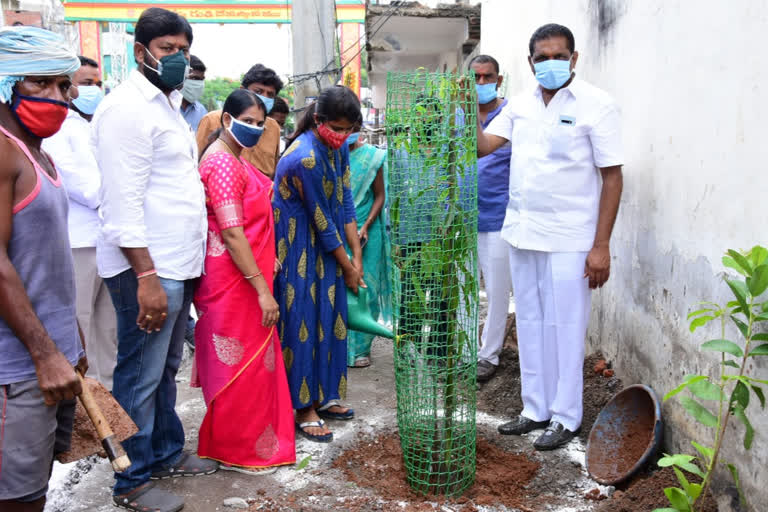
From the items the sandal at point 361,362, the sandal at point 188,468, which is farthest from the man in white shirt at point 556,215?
the sandal at point 188,468

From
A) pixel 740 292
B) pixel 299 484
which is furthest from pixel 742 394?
pixel 299 484

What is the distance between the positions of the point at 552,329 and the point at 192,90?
3.27 m

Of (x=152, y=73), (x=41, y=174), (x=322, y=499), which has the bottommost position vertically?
(x=322, y=499)

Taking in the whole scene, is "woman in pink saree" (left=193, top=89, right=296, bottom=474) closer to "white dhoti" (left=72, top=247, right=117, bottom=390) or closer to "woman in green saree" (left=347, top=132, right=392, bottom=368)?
"white dhoti" (left=72, top=247, right=117, bottom=390)

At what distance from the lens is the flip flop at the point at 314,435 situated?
3.52m

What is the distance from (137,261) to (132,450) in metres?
0.89

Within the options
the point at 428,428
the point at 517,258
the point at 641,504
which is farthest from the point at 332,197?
the point at 641,504

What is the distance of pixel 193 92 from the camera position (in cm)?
491

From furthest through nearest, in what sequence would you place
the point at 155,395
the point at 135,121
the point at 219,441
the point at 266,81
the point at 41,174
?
the point at 266,81, the point at 219,441, the point at 155,395, the point at 135,121, the point at 41,174

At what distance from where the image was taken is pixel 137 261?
251 cm

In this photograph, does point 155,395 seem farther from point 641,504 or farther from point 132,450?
point 641,504

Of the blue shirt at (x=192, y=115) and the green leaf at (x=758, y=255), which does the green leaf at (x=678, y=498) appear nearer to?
the green leaf at (x=758, y=255)

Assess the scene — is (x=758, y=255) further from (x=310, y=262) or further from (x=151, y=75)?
(x=151, y=75)

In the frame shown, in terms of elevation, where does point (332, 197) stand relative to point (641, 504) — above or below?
above
